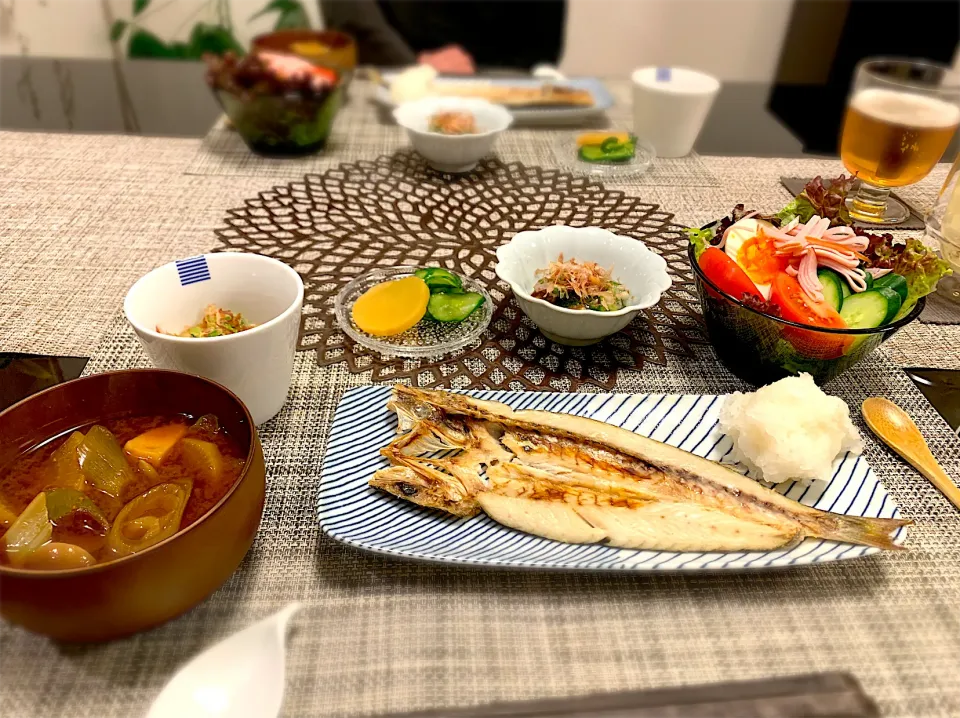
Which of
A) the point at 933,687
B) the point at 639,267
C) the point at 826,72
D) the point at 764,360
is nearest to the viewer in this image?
the point at 933,687

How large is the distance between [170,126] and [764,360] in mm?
1850

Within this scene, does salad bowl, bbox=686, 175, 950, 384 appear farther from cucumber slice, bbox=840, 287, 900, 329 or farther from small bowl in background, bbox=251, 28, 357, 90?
small bowl in background, bbox=251, 28, 357, 90

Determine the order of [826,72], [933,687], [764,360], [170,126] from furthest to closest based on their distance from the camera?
[826,72] < [170,126] < [764,360] < [933,687]

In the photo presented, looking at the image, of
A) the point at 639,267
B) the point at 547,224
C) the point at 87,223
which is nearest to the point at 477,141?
the point at 547,224

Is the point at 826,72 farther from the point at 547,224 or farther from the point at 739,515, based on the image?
the point at 739,515

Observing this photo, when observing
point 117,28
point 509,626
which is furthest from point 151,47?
point 509,626

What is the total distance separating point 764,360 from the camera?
3.41 feet

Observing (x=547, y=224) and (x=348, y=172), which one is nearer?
(x=547, y=224)

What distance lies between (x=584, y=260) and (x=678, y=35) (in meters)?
3.63

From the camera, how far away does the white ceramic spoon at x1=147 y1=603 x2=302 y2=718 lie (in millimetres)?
625

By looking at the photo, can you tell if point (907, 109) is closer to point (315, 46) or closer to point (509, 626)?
point (509, 626)

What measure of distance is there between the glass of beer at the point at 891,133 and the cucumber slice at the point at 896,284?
0.68 meters

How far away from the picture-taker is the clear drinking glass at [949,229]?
1.30 m

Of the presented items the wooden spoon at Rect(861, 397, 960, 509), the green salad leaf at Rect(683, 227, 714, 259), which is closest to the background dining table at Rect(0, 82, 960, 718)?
the wooden spoon at Rect(861, 397, 960, 509)
